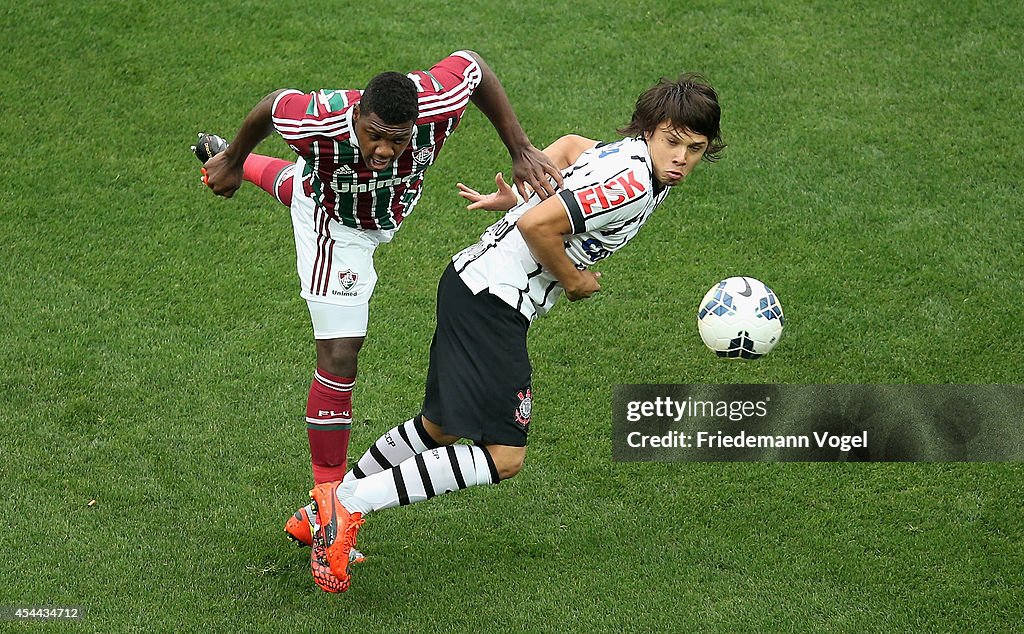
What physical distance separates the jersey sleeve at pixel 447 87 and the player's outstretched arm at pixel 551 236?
64 centimetres

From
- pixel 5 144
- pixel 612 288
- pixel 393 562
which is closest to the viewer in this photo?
pixel 393 562

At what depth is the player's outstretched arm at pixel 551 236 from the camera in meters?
4.48

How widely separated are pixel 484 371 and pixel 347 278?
79 centimetres

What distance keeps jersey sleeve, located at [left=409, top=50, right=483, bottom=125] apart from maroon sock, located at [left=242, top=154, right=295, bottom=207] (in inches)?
34.4

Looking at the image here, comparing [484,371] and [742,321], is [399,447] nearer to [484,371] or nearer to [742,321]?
[484,371]

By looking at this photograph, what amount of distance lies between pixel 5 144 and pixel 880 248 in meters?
5.48

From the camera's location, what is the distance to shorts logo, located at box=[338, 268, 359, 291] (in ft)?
16.7

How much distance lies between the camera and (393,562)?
521 centimetres

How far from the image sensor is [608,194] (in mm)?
4484

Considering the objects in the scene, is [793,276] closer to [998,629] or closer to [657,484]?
[657,484]

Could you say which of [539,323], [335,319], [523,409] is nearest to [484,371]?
[523,409]

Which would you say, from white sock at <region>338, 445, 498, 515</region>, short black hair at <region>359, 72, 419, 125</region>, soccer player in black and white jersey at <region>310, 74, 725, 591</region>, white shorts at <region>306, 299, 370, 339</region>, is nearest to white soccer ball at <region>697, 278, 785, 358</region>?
soccer player in black and white jersey at <region>310, 74, 725, 591</region>

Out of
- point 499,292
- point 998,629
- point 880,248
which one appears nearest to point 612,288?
point 880,248

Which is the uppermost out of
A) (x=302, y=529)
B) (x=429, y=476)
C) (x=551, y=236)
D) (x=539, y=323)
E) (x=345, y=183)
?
(x=345, y=183)
